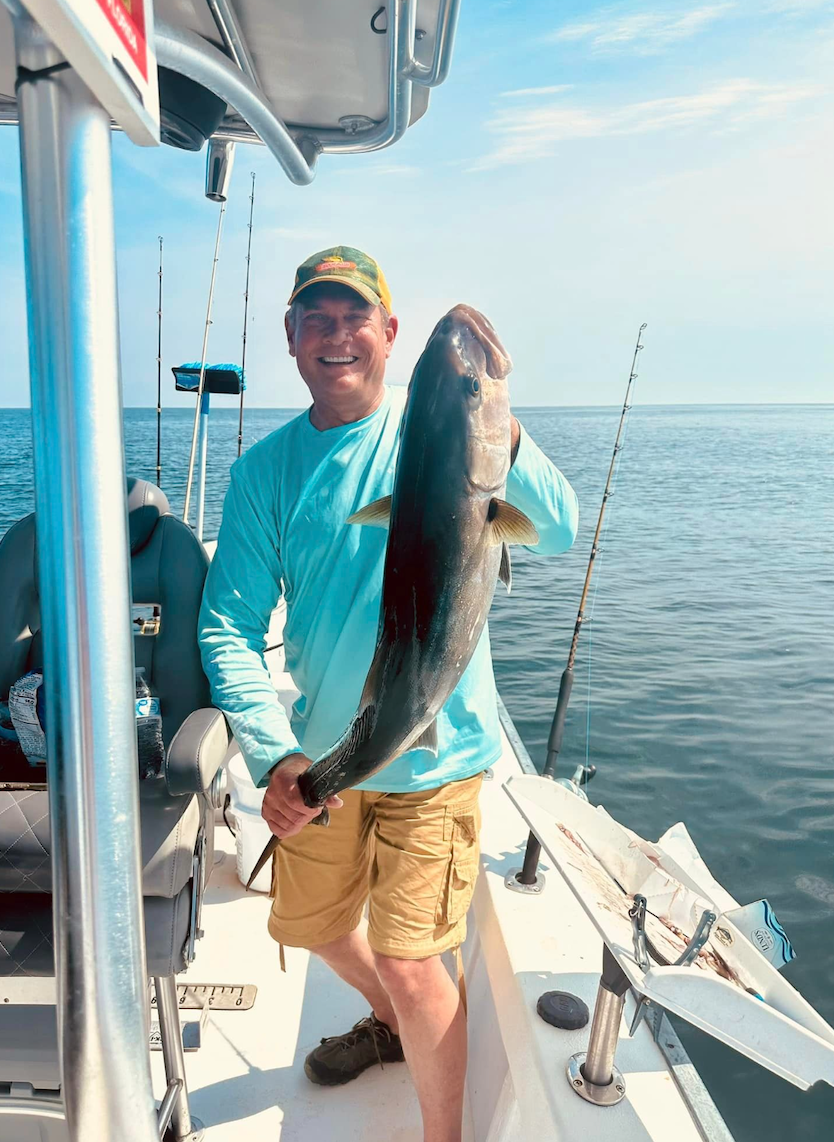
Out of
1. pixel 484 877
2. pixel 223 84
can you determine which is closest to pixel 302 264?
pixel 223 84

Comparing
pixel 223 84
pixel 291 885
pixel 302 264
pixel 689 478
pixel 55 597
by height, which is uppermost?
pixel 223 84

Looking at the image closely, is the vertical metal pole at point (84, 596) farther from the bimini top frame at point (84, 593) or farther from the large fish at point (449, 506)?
the large fish at point (449, 506)

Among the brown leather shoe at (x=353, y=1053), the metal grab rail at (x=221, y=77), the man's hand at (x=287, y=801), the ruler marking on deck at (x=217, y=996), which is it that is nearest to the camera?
the metal grab rail at (x=221, y=77)

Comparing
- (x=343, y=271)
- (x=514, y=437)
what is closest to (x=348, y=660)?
(x=514, y=437)

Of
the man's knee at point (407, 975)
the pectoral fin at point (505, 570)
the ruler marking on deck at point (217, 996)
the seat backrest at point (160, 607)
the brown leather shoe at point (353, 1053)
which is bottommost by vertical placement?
the ruler marking on deck at point (217, 996)

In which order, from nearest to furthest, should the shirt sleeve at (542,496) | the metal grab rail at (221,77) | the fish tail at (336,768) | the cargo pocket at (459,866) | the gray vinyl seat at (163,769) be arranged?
the metal grab rail at (221,77) < the fish tail at (336,768) < the shirt sleeve at (542,496) < the gray vinyl seat at (163,769) < the cargo pocket at (459,866)

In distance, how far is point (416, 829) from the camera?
2.16 m

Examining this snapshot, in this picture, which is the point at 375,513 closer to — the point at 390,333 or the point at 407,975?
the point at 390,333

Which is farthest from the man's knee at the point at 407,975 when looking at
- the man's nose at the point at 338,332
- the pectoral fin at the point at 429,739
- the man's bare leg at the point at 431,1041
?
the man's nose at the point at 338,332

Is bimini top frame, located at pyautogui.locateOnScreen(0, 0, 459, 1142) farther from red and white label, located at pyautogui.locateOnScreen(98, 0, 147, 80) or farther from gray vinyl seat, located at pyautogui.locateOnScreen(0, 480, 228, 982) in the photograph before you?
gray vinyl seat, located at pyautogui.locateOnScreen(0, 480, 228, 982)

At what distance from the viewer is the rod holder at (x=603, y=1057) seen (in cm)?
178

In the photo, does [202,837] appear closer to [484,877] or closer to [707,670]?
[484,877]

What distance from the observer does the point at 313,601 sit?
214cm

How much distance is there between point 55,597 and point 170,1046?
192 centimetres
